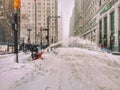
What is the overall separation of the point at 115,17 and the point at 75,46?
32539 mm

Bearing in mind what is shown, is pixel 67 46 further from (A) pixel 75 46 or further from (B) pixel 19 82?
(B) pixel 19 82

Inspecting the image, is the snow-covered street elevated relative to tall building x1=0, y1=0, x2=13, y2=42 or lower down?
lower down

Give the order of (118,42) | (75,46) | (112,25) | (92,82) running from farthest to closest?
(112,25) → (118,42) → (75,46) → (92,82)

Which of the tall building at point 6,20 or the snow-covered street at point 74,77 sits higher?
the tall building at point 6,20

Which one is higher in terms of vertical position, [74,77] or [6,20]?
[6,20]

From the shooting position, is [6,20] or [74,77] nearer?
[74,77]

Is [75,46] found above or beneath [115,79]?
above

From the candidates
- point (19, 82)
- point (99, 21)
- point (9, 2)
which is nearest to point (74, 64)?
point (19, 82)

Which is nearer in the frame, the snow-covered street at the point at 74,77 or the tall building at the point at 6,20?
the snow-covered street at the point at 74,77

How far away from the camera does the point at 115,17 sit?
4562 centimetres

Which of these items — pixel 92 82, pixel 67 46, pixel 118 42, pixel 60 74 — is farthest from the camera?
pixel 118 42

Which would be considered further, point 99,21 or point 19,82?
point 99,21

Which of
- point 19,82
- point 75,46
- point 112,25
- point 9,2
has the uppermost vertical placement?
point 9,2

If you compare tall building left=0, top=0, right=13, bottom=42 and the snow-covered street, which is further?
tall building left=0, top=0, right=13, bottom=42
